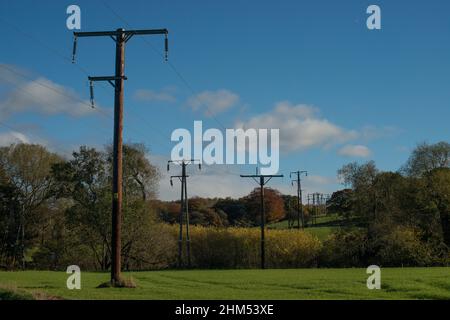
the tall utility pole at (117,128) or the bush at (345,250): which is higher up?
the tall utility pole at (117,128)

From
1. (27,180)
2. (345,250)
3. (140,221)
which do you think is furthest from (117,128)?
(345,250)

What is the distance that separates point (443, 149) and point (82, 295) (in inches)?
2239

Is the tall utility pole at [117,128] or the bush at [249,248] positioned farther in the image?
the bush at [249,248]

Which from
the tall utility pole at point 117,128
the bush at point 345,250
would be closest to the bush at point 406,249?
the bush at point 345,250

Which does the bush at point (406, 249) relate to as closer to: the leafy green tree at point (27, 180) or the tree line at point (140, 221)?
the tree line at point (140, 221)

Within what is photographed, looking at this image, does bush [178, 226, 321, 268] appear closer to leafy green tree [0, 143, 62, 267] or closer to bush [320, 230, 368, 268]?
bush [320, 230, 368, 268]

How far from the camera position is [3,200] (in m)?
63.2

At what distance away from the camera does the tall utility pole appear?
22.4 m

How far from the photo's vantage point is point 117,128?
22797mm

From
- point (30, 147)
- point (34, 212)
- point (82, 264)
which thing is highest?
point (30, 147)

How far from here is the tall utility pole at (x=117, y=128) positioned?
22.4 m

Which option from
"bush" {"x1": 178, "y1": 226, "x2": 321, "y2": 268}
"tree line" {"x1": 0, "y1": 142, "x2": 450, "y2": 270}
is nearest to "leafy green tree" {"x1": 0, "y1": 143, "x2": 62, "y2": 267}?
"tree line" {"x1": 0, "y1": 142, "x2": 450, "y2": 270}

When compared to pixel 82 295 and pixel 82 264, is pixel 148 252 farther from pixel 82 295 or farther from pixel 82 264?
pixel 82 295
